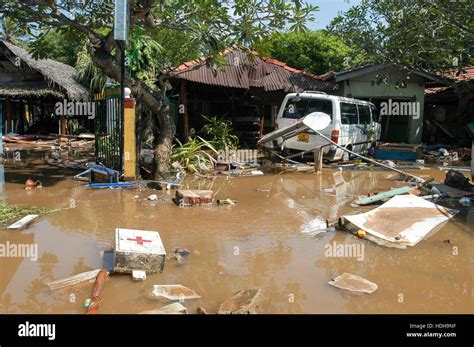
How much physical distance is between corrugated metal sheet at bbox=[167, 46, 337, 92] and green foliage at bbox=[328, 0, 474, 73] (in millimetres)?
2172

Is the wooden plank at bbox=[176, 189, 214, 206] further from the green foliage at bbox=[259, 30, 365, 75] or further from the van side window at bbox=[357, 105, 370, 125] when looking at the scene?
the green foliage at bbox=[259, 30, 365, 75]

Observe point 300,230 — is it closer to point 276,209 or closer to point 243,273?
point 276,209

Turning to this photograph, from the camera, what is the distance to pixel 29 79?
20.8m

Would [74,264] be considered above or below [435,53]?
below

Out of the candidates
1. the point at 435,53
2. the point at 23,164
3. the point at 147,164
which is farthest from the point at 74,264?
the point at 435,53

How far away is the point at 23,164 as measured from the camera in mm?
13125

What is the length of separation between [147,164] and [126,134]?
1.30 meters

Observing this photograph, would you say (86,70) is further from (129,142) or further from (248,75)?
(129,142)

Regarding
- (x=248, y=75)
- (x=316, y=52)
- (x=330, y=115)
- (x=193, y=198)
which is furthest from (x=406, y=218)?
(x=316, y=52)

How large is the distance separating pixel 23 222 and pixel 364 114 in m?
10.6

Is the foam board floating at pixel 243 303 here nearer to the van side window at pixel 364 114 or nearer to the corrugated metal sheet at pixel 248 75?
the van side window at pixel 364 114

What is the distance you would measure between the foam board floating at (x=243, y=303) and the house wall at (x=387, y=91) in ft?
51.2

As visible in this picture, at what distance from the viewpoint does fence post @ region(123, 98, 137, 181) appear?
31.0ft

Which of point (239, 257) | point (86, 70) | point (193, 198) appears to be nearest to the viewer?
point (239, 257)
